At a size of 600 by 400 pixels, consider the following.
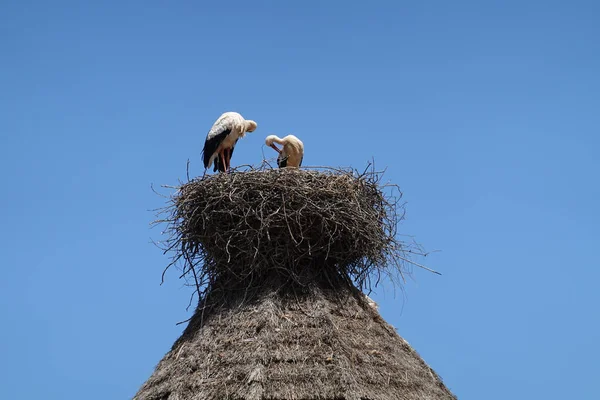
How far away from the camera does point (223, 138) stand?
1717 centimetres

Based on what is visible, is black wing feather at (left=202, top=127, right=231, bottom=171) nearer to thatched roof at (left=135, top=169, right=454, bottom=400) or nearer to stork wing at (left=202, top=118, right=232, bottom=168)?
stork wing at (left=202, top=118, right=232, bottom=168)

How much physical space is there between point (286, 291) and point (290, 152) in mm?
3238

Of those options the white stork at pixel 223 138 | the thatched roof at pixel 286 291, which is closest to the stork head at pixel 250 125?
the white stork at pixel 223 138

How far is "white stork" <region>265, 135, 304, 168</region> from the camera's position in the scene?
16.8 m

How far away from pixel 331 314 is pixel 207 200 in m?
2.34

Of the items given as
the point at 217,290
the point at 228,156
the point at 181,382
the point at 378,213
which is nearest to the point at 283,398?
the point at 181,382

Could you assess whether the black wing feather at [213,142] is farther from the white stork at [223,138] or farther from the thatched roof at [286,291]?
the thatched roof at [286,291]

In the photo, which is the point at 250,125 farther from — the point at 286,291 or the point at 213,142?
the point at 286,291

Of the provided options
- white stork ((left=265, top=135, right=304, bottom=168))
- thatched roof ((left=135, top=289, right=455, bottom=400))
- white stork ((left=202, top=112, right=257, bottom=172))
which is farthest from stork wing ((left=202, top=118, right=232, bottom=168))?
thatched roof ((left=135, top=289, right=455, bottom=400))

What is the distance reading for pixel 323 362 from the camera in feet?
42.9

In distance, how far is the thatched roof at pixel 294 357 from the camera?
12812 mm

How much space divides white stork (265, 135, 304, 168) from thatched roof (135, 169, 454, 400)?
2.07m

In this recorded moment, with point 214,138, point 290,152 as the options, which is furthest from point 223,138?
point 290,152

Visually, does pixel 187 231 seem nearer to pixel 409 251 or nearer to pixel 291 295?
pixel 291 295
